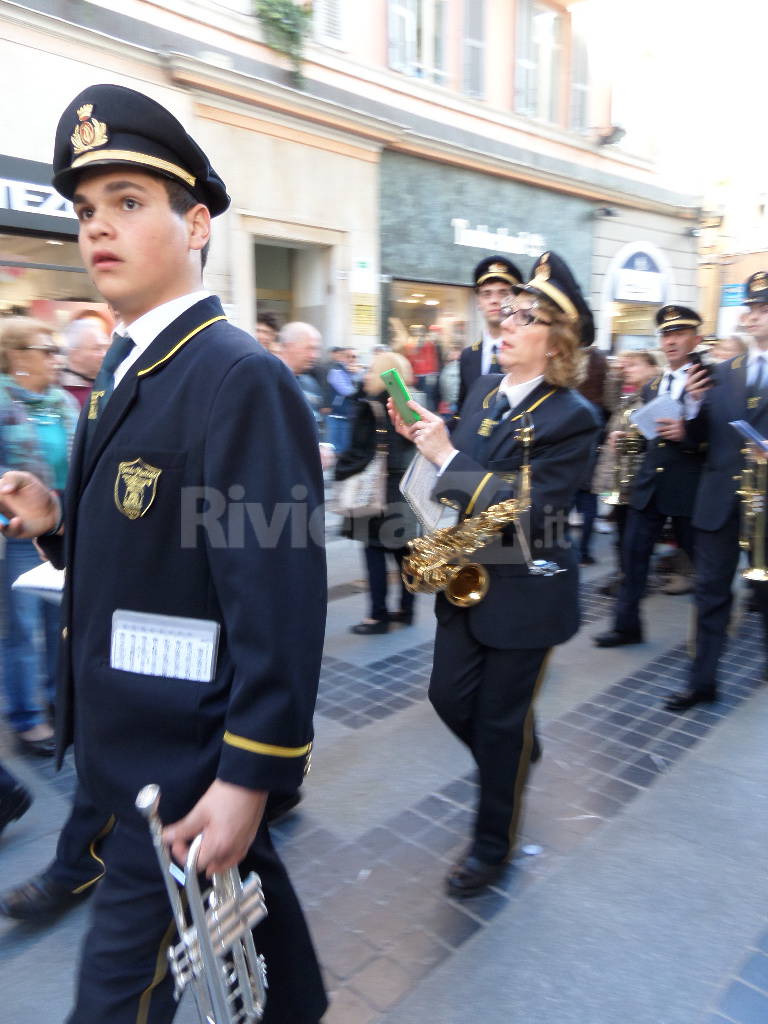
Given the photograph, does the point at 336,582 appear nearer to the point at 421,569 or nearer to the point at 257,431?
the point at 421,569

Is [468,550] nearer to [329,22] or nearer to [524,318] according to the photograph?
[524,318]

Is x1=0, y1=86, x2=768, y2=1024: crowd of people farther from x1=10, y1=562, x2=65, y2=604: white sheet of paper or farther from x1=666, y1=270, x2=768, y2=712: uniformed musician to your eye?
x1=666, y1=270, x2=768, y2=712: uniformed musician

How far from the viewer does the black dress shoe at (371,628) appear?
Result: 4.97m

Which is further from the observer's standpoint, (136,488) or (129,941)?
(129,941)

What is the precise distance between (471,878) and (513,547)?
1155mm

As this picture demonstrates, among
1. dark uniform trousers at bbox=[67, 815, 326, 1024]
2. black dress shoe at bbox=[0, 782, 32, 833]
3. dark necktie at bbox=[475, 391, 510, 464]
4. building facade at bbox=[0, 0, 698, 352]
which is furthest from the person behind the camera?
building facade at bbox=[0, 0, 698, 352]

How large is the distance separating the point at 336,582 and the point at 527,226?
1020 cm

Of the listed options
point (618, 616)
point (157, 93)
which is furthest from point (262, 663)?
point (157, 93)

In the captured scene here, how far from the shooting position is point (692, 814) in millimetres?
3047

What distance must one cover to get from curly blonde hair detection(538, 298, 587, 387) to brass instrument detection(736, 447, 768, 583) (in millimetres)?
1810

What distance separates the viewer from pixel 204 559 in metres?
1.29

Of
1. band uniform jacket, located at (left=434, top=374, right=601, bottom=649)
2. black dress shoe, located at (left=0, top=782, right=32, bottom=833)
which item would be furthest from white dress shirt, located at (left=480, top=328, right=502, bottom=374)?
black dress shoe, located at (left=0, top=782, right=32, bottom=833)

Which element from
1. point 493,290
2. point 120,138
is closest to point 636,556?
→ point 493,290

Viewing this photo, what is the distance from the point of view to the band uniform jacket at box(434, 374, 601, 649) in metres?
2.30
